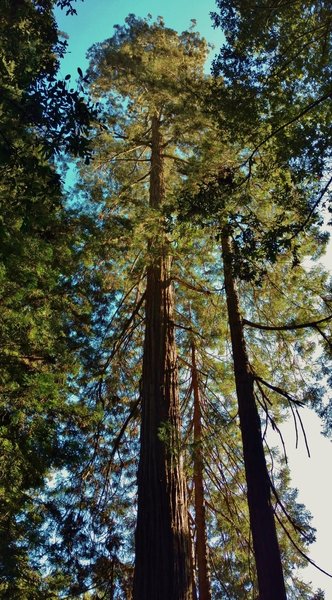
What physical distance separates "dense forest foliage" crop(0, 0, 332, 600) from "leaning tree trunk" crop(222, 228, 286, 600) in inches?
0.6

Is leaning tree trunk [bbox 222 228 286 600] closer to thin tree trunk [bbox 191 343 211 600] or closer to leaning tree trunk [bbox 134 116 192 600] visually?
leaning tree trunk [bbox 134 116 192 600]

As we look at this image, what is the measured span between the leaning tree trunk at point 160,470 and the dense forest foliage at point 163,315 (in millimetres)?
21

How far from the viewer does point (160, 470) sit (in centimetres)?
524

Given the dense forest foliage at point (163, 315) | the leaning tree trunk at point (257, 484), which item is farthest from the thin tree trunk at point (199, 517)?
the leaning tree trunk at point (257, 484)

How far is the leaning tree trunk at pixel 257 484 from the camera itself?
174 inches

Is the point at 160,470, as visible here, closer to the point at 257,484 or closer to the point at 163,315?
the point at 257,484

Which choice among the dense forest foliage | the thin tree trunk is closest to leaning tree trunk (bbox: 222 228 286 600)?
the dense forest foliage

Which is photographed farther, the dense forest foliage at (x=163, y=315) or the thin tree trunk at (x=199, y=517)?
the thin tree trunk at (x=199, y=517)

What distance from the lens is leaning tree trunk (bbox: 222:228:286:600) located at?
14.5 ft

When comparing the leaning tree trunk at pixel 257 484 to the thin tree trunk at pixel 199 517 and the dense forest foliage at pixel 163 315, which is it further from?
the thin tree trunk at pixel 199 517

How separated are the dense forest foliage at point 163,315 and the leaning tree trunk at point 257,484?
0.02m

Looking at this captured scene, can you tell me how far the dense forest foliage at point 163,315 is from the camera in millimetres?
4617

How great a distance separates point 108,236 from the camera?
7059 millimetres

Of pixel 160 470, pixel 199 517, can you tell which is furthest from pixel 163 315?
pixel 199 517
